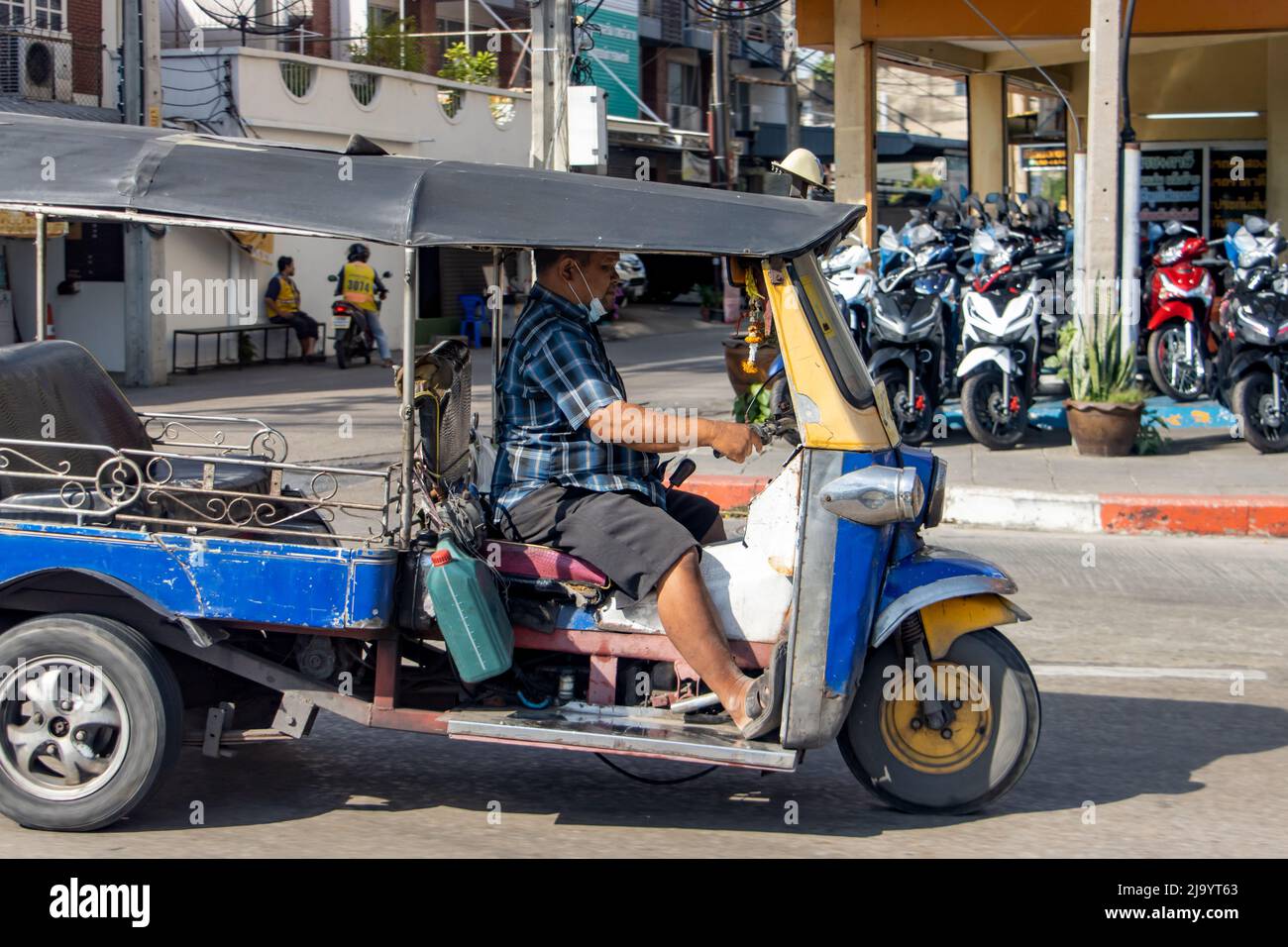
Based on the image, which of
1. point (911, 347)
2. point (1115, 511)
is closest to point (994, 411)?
point (911, 347)

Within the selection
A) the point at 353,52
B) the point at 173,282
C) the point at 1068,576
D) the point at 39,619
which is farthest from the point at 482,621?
the point at 353,52

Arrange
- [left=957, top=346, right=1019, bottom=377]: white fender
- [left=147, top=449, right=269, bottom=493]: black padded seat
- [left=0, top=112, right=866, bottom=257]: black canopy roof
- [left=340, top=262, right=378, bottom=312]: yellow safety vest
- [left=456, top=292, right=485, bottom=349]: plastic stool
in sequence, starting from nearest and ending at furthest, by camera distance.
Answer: [left=0, top=112, right=866, bottom=257]: black canopy roof < [left=147, top=449, right=269, bottom=493]: black padded seat < [left=957, top=346, right=1019, bottom=377]: white fender < [left=340, top=262, right=378, bottom=312]: yellow safety vest < [left=456, top=292, right=485, bottom=349]: plastic stool

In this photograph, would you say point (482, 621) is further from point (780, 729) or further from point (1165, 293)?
point (1165, 293)

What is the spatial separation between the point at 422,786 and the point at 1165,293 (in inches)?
411

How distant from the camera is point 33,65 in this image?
19.2 meters

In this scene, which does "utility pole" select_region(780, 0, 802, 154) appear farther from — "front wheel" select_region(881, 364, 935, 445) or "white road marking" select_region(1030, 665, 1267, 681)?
"white road marking" select_region(1030, 665, 1267, 681)

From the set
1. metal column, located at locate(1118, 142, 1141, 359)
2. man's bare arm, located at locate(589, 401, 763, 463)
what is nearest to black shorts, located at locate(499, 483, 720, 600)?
man's bare arm, located at locate(589, 401, 763, 463)

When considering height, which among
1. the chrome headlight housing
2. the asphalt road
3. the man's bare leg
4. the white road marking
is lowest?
the asphalt road

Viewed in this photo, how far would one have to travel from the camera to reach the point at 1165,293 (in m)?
13.2

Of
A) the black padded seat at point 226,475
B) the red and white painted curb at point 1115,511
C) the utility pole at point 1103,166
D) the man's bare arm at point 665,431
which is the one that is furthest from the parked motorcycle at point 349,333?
the man's bare arm at point 665,431

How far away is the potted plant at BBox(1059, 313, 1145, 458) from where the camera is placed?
35.5 ft

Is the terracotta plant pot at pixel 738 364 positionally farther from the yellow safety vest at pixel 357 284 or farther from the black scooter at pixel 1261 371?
the yellow safety vest at pixel 357 284

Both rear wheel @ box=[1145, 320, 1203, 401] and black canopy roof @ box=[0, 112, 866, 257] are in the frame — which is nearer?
black canopy roof @ box=[0, 112, 866, 257]

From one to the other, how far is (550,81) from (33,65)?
29.0 feet
